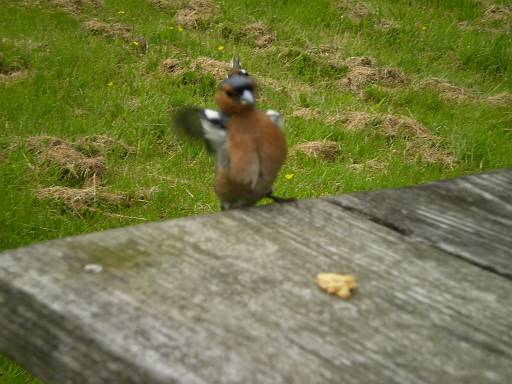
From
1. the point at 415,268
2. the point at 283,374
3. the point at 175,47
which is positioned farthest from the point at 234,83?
the point at 175,47

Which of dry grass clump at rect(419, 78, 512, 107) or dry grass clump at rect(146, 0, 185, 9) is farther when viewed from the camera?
dry grass clump at rect(146, 0, 185, 9)

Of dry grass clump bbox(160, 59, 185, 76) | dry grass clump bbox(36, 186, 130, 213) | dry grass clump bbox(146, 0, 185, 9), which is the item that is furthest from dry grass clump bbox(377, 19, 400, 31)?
dry grass clump bbox(36, 186, 130, 213)

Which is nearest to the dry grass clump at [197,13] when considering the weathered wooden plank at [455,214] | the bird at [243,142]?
the bird at [243,142]

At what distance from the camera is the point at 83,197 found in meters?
4.97

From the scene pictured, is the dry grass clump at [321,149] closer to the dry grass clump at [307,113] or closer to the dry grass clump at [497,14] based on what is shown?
the dry grass clump at [307,113]

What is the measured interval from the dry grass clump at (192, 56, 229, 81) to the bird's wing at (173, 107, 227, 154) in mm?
4654

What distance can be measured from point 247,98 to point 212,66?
16.9ft

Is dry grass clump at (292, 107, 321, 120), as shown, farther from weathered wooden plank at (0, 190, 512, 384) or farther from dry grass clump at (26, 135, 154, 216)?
weathered wooden plank at (0, 190, 512, 384)

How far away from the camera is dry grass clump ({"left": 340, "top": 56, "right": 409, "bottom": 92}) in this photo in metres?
7.81

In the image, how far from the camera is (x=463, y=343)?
4.09 feet

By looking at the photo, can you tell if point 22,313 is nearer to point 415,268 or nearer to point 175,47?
point 415,268

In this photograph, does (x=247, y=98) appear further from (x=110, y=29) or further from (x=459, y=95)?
(x=110, y=29)

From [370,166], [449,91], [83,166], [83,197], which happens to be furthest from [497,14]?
[83,197]

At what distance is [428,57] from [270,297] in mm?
8309
